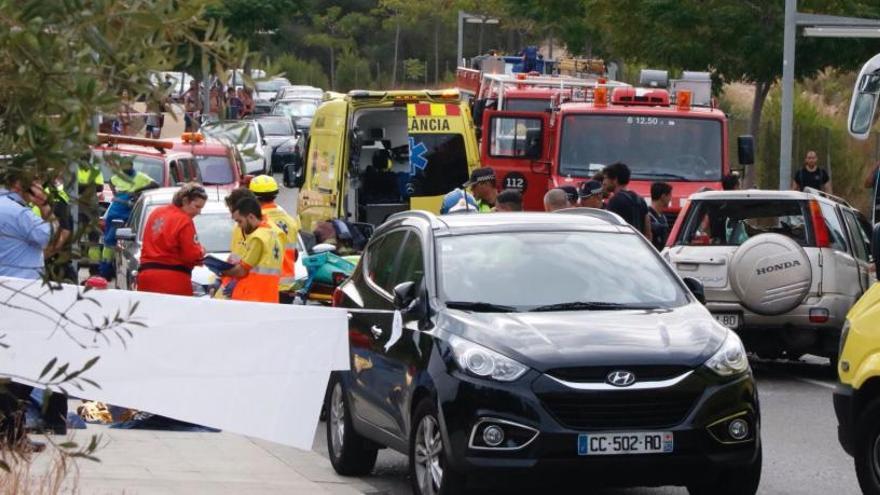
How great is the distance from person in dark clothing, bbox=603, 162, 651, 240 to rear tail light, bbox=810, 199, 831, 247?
4.86ft

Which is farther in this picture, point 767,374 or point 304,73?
point 304,73

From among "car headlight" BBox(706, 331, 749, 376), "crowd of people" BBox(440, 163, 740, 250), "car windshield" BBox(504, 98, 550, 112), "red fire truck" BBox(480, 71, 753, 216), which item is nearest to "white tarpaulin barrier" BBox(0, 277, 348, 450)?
"car headlight" BBox(706, 331, 749, 376)

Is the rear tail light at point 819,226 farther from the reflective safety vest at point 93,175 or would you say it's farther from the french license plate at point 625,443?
the reflective safety vest at point 93,175

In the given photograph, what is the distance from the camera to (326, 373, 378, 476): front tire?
421 inches

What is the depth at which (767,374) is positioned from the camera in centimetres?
1612

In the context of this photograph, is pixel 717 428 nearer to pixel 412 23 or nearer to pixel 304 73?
pixel 412 23

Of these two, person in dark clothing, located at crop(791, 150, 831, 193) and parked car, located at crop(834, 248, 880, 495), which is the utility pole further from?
parked car, located at crop(834, 248, 880, 495)

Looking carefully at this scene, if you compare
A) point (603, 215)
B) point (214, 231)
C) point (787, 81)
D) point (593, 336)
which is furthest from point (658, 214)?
point (787, 81)

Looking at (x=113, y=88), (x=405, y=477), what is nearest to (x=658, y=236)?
(x=405, y=477)

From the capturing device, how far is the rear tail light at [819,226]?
1530cm

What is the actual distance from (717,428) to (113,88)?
16.8 ft

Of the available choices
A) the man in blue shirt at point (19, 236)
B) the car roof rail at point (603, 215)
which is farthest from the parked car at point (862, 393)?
the man in blue shirt at point (19, 236)

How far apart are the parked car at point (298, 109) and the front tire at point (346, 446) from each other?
44328 millimetres

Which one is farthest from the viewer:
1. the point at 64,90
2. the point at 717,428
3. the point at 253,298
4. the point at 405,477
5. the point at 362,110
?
the point at 362,110
